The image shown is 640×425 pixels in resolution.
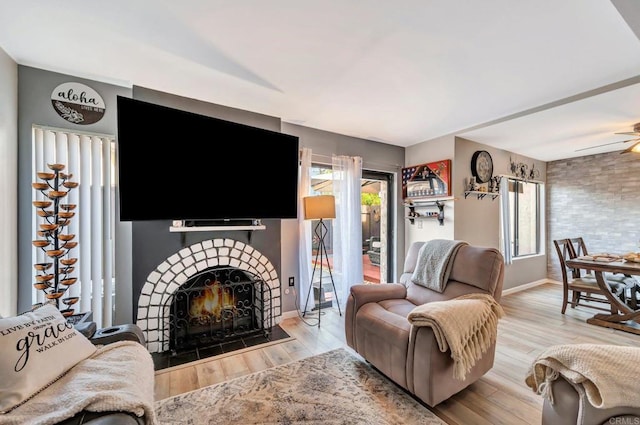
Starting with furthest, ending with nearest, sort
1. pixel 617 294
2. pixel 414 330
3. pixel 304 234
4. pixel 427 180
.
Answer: pixel 427 180 < pixel 304 234 < pixel 617 294 < pixel 414 330

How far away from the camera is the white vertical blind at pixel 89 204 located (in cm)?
204

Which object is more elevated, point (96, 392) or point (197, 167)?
point (197, 167)

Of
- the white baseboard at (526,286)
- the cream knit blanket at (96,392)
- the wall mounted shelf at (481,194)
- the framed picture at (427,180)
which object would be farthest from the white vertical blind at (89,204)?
the white baseboard at (526,286)

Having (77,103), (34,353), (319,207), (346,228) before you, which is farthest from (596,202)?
(77,103)

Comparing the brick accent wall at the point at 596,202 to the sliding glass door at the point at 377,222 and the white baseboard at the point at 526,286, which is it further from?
the sliding glass door at the point at 377,222

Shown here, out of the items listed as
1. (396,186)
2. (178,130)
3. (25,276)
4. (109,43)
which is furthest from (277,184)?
(396,186)

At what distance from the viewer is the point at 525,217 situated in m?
4.91

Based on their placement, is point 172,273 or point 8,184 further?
point 172,273

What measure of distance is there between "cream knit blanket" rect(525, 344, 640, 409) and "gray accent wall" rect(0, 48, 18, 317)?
308cm

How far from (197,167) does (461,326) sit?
7.19 feet

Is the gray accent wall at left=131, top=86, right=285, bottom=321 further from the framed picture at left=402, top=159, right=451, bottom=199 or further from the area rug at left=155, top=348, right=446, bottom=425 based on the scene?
the framed picture at left=402, top=159, right=451, bottom=199

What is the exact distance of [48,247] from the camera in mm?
1979

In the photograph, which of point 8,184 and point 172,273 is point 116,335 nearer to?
point 172,273

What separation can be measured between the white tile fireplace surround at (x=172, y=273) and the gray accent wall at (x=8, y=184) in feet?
2.58
